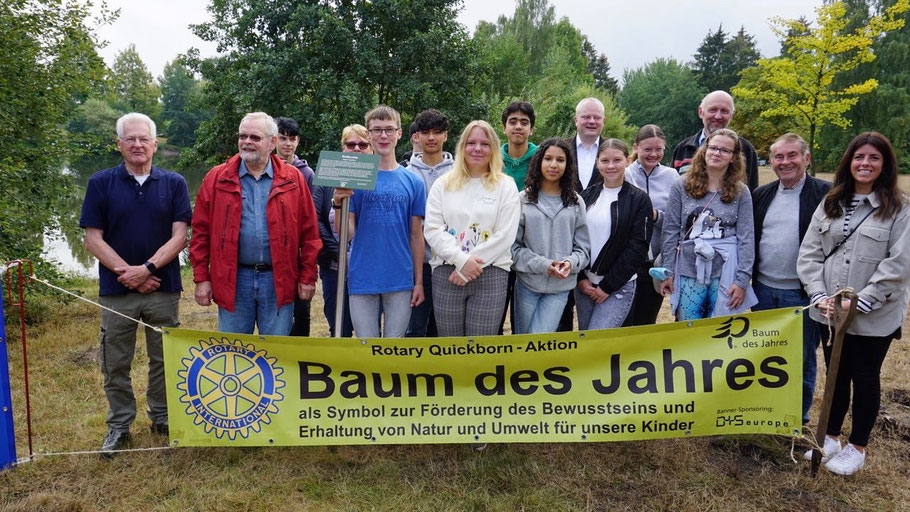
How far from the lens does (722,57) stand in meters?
61.4

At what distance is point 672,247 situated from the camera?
4266 millimetres

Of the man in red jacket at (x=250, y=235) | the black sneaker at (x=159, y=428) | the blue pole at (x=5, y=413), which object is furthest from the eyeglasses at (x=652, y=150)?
the blue pole at (x=5, y=413)

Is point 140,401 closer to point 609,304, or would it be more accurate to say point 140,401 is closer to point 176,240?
point 176,240

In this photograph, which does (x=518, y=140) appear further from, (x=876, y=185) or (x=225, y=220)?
(x=876, y=185)

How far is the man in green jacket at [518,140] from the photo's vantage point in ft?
15.7

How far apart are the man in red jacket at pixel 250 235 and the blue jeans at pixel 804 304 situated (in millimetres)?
3267

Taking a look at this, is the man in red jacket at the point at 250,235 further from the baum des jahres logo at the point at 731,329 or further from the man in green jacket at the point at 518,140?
the baum des jahres logo at the point at 731,329

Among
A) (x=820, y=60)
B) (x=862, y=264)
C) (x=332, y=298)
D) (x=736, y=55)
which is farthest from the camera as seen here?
(x=736, y=55)

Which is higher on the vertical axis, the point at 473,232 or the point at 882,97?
the point at 882,97

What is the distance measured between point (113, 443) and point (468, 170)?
10.0ft

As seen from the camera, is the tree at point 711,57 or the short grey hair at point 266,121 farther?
the tree at point 711,57

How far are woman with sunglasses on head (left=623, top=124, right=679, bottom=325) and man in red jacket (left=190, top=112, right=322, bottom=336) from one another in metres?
2.62

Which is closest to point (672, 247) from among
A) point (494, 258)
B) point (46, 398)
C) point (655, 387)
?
point (655, 387)

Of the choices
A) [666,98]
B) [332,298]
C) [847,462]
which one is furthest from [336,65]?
[666,98]
